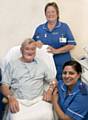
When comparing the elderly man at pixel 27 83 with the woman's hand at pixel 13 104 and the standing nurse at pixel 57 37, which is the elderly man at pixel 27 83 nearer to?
the woman's hand at pixel 13 104

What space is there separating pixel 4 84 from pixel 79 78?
2.52ft

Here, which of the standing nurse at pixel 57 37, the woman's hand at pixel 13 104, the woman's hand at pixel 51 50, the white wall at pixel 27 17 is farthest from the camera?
the white wall at pixel 27 17

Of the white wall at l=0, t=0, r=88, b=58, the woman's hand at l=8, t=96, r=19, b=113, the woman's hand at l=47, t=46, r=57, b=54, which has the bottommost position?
the woman's hand at l=8, t=96, r=19, b=113

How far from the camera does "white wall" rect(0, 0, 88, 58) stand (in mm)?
3859

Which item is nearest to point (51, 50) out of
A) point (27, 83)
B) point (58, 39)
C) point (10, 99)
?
point (58, 39)

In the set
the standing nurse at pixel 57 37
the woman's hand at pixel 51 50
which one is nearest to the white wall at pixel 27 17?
the standing nurse at pixel 57 37

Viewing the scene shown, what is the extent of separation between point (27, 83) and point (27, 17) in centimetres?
135

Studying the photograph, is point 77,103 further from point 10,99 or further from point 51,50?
point 51,50

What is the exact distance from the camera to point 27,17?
392cm

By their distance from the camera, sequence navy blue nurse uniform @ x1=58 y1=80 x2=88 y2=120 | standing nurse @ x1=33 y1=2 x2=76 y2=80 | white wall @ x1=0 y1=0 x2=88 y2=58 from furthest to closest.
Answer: white wall @ x1=0 y1=0 x2=88 y2=58, standing nurse @ x1=33 y1=2 x2=76 y2=80, navy blue nurse uniform @ x1=58 y1=80 x2=88 y2=120

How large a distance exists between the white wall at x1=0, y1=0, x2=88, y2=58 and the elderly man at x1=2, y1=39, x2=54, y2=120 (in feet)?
3.32

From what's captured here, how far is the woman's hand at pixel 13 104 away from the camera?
2.68 m

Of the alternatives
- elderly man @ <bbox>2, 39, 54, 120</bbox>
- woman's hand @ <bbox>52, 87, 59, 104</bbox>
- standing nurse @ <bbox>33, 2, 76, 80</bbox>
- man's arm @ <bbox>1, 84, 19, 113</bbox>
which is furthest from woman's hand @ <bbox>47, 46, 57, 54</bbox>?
man's arm @ <bbox>1, 84, 19, 113</bbox>

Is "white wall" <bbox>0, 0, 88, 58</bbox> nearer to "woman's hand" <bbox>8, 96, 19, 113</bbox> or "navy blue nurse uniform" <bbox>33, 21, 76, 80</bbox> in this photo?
"navy blue nurse uniform" <bbox>33, 21, 76, 80</bbox>
